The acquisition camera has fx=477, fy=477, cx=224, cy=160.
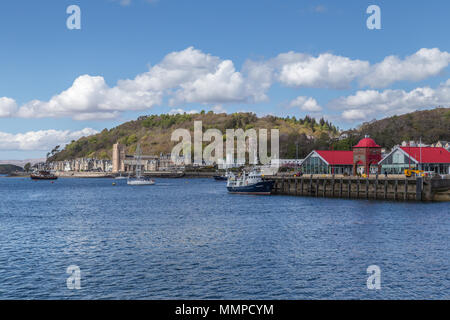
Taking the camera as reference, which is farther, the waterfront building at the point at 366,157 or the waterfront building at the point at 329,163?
the waterfront building at the point at 329,163

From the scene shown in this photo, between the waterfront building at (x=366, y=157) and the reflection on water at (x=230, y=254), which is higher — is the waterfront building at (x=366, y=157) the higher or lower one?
the higher one

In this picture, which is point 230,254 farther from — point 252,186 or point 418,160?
point 252,186

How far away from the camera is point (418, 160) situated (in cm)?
8994

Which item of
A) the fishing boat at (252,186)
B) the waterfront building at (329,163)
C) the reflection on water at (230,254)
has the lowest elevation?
the reflection on water at (230,254)

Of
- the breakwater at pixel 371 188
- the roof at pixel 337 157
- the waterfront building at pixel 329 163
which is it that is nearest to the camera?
the breakwater at pixel 371 188

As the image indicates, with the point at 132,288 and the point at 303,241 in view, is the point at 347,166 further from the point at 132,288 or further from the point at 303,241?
the point at 132,288

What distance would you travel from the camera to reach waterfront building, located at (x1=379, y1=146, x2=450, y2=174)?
90562mm

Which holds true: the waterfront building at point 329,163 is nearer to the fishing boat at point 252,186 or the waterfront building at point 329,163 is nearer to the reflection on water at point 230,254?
the fishing boat at point 252,186

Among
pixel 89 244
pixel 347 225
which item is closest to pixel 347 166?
pixel 347 225

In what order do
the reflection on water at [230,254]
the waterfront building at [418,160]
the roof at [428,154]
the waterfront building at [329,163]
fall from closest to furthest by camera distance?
the reflection on water at [230,254] < the waterfront building at [418,160] < the roof at [428,154] < the waterfront building at [329,163]

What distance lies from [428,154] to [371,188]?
18409 mm

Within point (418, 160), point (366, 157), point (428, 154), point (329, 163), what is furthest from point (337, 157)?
point (418, 160)

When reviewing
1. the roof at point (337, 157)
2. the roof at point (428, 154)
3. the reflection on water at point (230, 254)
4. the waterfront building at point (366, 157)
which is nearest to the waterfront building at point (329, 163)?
the roof at point (337, 157)

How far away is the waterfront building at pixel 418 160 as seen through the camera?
9056 cm
